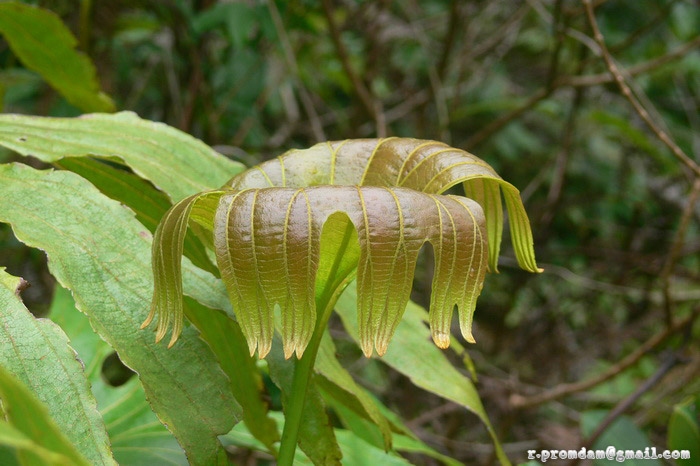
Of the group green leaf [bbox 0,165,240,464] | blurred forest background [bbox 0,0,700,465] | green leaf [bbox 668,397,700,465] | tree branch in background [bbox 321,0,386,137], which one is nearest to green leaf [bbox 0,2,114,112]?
blurred forest background [bbox 0,0,700,465]

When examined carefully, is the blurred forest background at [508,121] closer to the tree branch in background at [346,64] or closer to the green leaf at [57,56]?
the tree branch in background at [346,64]

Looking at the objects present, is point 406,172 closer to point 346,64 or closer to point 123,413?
point 123,413

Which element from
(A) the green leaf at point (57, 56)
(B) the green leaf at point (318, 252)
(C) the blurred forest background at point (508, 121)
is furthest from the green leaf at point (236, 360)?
(C) the blurred forest background at point (508, 121)

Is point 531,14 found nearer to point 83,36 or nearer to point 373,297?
point 83,36

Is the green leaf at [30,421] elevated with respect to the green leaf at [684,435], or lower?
elevated

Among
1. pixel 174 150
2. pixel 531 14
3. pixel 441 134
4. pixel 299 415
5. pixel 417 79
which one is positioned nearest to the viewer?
pixel 299 415

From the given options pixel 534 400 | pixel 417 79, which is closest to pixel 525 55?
pixel 417 79

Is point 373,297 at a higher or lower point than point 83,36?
higher
